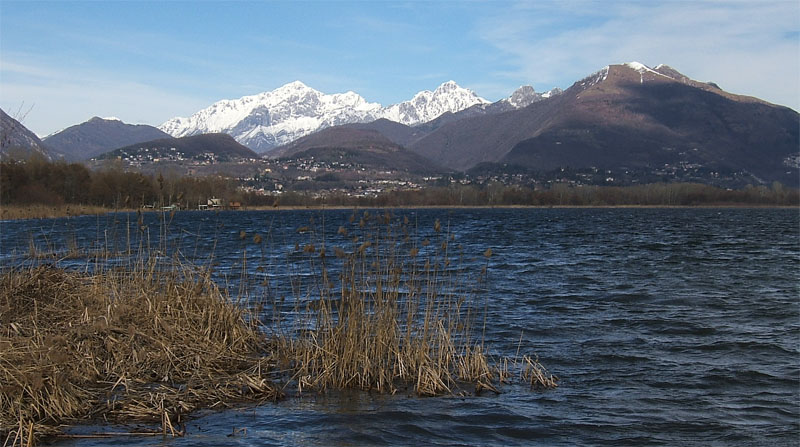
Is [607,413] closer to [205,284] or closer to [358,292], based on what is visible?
[358,292]

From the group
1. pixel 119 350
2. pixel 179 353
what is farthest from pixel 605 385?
pixel 119 350

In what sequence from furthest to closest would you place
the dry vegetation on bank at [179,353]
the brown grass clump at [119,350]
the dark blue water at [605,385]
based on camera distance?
the dark blue water at [605,385] < the dry vegetation on bank at [179,353] < the brown grass clump at [119,350]

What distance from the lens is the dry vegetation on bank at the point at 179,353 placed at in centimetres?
934

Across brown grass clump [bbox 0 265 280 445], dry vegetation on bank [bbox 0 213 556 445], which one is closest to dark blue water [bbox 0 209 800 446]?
dry vegetation on bank [bbox 0 213 556 445]

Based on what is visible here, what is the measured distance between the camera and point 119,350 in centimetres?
1105

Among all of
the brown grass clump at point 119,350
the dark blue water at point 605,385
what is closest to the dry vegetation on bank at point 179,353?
the brown grass clump at point 119,350

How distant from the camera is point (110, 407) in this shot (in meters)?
9.50

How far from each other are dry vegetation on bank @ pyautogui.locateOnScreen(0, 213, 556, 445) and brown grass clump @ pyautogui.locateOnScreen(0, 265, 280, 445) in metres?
0.02

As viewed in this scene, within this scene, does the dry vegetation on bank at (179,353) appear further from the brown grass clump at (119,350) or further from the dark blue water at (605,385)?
the dark blue water at (605,385)

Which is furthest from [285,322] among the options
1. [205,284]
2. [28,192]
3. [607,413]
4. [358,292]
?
[28,192]

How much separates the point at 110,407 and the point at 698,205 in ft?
682

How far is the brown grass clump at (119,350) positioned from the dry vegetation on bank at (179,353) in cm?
2

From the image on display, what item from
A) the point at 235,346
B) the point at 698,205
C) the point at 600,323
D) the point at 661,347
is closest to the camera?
the point at 235,346

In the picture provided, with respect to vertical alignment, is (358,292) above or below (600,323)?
above
